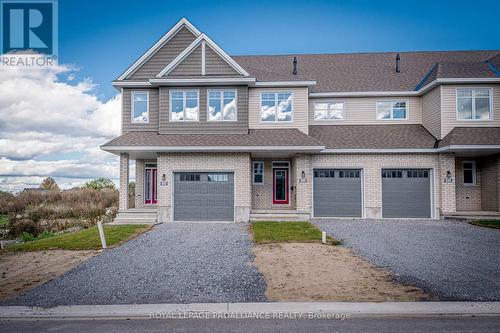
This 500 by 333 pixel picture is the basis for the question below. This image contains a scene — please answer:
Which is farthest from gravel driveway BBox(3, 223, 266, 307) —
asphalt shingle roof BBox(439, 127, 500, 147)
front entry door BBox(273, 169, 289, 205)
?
asphalt shingle roof BBox(439, 127, 500, 147)

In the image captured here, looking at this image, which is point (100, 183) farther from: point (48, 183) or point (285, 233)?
point (285, 233)

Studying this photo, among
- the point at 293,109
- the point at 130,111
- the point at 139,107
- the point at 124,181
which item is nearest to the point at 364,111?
the point at 293,109

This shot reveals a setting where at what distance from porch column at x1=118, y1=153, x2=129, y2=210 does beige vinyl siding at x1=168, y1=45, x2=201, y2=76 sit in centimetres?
498

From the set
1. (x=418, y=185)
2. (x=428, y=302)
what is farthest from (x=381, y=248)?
(x=418, y=185)

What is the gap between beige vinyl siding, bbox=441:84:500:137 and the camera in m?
15.6

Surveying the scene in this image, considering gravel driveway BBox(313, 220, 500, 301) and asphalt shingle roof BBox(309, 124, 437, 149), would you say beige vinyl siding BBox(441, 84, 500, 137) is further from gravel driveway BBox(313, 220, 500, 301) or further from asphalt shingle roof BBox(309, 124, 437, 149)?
gravel driveway BBox(313, 220, 500, 301)

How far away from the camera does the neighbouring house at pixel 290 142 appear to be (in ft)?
49.9

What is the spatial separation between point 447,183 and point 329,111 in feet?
22.8

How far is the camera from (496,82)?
50.7ft

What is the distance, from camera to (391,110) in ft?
58.3

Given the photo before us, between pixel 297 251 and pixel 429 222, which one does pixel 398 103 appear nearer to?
pixel 429 222

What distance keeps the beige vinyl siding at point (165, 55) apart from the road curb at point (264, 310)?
45.0ft

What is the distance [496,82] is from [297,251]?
14015 millimetres

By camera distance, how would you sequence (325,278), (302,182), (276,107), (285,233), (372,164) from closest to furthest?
(325,278) < (285,233) < (302,182) < (372,164) < (276,107)
